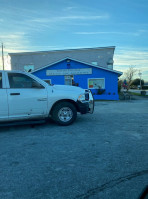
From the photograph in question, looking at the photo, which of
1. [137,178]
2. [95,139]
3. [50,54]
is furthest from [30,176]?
[50,54]

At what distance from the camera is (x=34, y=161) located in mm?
3277

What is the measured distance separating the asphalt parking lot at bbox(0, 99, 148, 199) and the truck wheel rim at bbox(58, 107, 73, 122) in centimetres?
87

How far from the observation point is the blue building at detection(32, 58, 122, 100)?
60.5 ft

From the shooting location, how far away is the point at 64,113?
6.02 meters

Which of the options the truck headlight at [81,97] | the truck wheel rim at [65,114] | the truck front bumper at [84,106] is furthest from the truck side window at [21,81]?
the truck front bumper at [84,106]

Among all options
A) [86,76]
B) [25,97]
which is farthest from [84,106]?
[86,76]

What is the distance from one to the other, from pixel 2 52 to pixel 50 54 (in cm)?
1510

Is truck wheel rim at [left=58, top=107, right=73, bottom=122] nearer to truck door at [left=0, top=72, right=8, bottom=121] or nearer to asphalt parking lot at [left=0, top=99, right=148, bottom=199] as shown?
asphalt parking lot at [left=0, top=99, right=148, bottom=199]

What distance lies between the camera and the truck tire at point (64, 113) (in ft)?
19.4

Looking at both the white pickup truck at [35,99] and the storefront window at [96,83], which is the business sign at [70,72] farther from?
the white pickup truck at [35,99]

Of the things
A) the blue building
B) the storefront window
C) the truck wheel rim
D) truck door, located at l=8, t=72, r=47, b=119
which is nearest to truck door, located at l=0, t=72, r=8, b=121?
truck door, located at l=8, t=72, r=47, b=119

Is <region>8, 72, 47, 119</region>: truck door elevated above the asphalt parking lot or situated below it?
above

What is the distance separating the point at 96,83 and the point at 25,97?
14.1 m

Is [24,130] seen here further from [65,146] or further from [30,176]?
[30,176]
